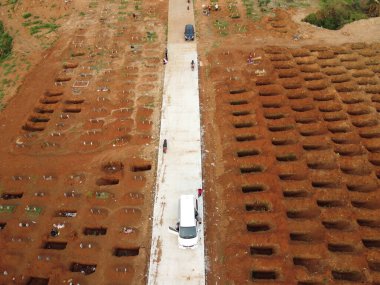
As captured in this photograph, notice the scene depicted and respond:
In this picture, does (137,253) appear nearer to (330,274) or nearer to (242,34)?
(330,274)

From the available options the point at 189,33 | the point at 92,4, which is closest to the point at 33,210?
the point at 189,33

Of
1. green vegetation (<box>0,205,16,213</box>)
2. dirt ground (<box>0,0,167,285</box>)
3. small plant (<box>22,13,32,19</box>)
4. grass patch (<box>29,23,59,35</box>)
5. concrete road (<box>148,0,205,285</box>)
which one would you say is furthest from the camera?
small plant (<box>22,13,32,19</box>)

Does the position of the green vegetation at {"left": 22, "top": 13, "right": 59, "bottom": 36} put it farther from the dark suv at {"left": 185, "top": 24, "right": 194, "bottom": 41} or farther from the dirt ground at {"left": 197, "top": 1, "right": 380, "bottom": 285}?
the dirt ground at {"left": 197, "top": 1, "right": 380, "bottom": 285}

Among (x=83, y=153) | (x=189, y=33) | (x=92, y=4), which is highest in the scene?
(x=92, y=4)

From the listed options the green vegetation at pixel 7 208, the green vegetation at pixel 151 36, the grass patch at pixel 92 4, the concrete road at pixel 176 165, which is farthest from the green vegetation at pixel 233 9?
the green vegetation at pixel 7 208

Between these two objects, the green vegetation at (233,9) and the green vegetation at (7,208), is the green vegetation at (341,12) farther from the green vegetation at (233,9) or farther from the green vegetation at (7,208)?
the green vegetation at (7,208)

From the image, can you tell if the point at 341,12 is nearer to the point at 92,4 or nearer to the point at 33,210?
the point at 92,4

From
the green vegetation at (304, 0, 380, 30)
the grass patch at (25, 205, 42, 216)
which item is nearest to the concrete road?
the grass patch at (25, 205, 42, 216)
